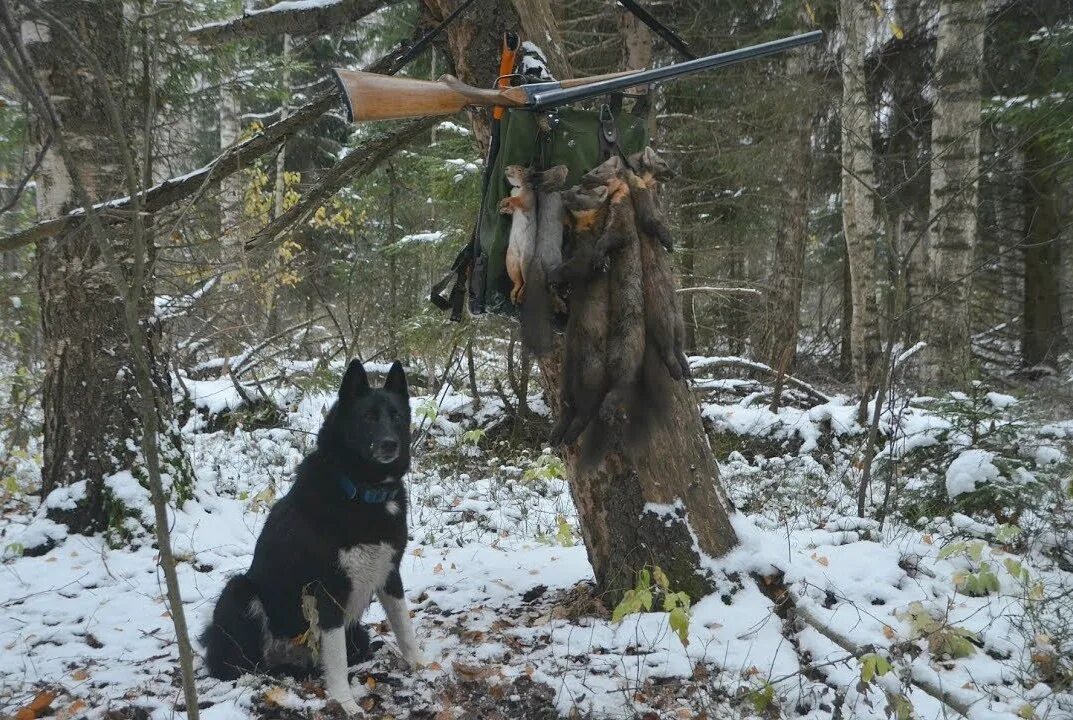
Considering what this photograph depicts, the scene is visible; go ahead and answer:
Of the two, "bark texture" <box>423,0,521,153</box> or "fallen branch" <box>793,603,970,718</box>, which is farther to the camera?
"bark texture" <box>423,0,521,153</box>

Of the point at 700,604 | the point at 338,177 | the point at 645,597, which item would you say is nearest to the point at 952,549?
the point at 700,604

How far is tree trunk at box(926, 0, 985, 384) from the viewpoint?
7820 mm

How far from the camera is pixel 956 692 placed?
276 cm

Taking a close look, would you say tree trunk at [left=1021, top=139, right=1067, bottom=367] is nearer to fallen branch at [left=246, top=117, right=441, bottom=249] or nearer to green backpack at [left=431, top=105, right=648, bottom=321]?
fallen branch at [left=246, top=117, right=441, bottom=249]

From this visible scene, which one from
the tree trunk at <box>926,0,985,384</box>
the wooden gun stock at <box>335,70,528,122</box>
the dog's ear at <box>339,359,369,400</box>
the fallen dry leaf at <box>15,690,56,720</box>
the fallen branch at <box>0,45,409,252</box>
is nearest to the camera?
the wooden gun stock at <box>335,70,528,122</box>

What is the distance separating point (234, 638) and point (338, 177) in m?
2.73

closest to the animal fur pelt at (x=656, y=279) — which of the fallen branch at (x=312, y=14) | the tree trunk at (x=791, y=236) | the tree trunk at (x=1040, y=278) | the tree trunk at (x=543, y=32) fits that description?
the tree trunk at (x=543, y=32)

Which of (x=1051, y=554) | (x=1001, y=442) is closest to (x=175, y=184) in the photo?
(x=1051, y=554)

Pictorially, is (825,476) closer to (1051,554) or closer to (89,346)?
(1051,554)

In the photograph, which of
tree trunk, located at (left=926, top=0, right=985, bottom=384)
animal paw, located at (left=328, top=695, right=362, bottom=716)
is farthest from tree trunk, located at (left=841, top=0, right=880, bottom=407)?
animal paw, located at (left=328, top=695, right=362, bottom=716)

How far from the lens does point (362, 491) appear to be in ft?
11.5

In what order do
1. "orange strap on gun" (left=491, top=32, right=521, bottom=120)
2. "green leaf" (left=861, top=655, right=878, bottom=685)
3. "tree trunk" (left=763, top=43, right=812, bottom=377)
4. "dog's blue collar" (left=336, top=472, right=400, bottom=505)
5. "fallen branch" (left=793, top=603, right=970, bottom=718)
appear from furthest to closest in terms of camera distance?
1. "tree trunk" (left=763, top=43, right=812, bottom=377)
2. "dog's blue collar" (left=336, top=472, right=400, bottom=505)
3. "orange strap on gun" (left=491, top=32, right=521, bottom=120)
4. "fallen branch" (left=793, top=603, right=970, bottom=718)
5. "green leaf" (left=861, top=655, right=878, bottom=685)

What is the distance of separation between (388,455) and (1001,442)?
4.44 meters

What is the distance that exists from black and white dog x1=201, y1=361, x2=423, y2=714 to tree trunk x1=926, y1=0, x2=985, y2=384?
6.58m
